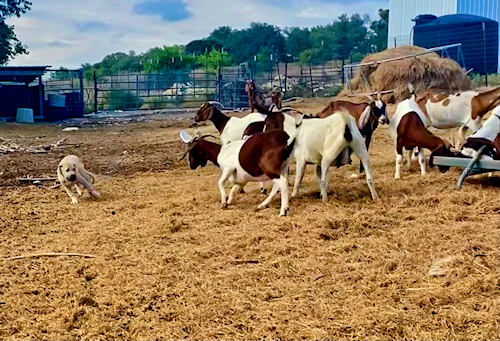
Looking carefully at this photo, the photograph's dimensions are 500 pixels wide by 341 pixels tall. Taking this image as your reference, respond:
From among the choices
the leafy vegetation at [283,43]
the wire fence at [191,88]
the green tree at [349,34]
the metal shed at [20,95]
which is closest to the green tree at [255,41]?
the leafy vegetation at [283,43]

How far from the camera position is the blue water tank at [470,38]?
2166 cm

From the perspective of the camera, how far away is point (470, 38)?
22.1 m

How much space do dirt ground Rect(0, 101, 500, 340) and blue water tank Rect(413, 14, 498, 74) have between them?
15.8 metres

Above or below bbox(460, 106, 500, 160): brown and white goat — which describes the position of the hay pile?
above

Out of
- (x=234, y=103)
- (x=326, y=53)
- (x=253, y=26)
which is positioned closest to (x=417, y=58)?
(x=234, y=103)

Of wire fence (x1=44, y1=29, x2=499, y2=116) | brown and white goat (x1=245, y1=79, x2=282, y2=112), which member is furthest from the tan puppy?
wire fence (x1=44, y1=29, x2=499, y2=116)

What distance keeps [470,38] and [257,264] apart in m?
20.3

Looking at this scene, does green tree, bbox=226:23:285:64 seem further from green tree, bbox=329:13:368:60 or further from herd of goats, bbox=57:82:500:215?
herd of goats, bbox=57:82:500:215

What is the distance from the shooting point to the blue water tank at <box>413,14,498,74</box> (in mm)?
21656

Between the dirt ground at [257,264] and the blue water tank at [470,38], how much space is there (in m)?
15.8

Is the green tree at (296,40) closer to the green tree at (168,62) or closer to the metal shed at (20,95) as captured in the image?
the green tree at (168,62)

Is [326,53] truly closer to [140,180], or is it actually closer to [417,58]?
[417,58]

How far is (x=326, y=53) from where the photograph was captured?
1961 inches

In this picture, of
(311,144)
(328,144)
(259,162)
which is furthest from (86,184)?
(328,144)
